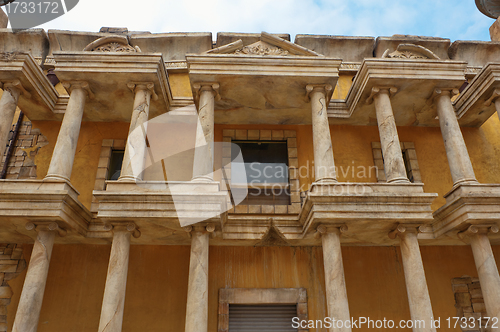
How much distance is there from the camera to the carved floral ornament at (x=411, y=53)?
31.0 ft

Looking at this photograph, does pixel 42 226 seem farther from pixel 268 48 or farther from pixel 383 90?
pixel 383 90

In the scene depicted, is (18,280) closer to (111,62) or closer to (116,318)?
(116,318)

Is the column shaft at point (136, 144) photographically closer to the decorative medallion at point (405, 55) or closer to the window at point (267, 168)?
the window at point (267, 168)

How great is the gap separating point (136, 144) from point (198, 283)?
3.31 meters

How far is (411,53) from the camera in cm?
958

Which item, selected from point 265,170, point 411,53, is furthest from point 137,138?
point 411,53

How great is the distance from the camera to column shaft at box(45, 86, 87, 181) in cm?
804

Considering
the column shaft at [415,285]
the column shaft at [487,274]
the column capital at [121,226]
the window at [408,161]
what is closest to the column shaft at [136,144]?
the column capital at [121,226]

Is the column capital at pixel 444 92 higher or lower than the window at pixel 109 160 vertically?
higher

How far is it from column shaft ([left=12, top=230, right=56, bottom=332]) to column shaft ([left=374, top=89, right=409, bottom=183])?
24.5 ft

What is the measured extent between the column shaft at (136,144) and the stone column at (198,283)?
1.71m

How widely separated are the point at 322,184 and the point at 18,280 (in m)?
7.62

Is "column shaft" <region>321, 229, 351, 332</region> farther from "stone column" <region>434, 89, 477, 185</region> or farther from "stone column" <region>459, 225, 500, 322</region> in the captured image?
"stone column" <region>434, 89, 477, 185</region>

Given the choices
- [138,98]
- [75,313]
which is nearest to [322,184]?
[138,98]
